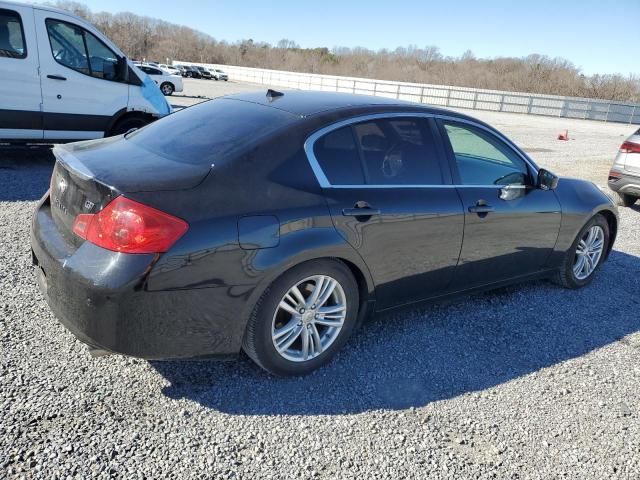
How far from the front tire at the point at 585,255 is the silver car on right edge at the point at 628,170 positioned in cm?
357

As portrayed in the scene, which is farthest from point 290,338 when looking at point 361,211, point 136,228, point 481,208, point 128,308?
point 481,208

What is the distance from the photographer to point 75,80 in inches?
301

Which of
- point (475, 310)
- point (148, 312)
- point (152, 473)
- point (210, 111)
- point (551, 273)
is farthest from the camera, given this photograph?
point (551, 273)

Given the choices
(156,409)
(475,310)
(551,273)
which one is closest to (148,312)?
(156,409)

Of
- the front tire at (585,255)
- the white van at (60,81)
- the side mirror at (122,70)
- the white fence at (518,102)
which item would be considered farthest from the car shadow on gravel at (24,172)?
the white fence at (518,102)

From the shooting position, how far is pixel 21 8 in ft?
23.3

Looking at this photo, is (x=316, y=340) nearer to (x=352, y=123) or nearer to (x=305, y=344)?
(x=305, y=344)

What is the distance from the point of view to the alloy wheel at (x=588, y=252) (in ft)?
16.1

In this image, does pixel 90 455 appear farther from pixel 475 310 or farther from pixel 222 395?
pixel 475 310

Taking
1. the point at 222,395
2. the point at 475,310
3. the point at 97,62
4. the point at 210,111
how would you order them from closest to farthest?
the point at 222,395
the point at 210,111
the point at 475,310
the point at 97,62

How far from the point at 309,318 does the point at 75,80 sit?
637 cm

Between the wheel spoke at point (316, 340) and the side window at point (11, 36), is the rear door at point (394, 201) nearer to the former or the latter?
the wheel spoke at point (316, 340)

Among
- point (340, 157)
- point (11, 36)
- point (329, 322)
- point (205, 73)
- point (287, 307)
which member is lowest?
point (205, 73)

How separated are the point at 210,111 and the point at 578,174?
35.2 ft
